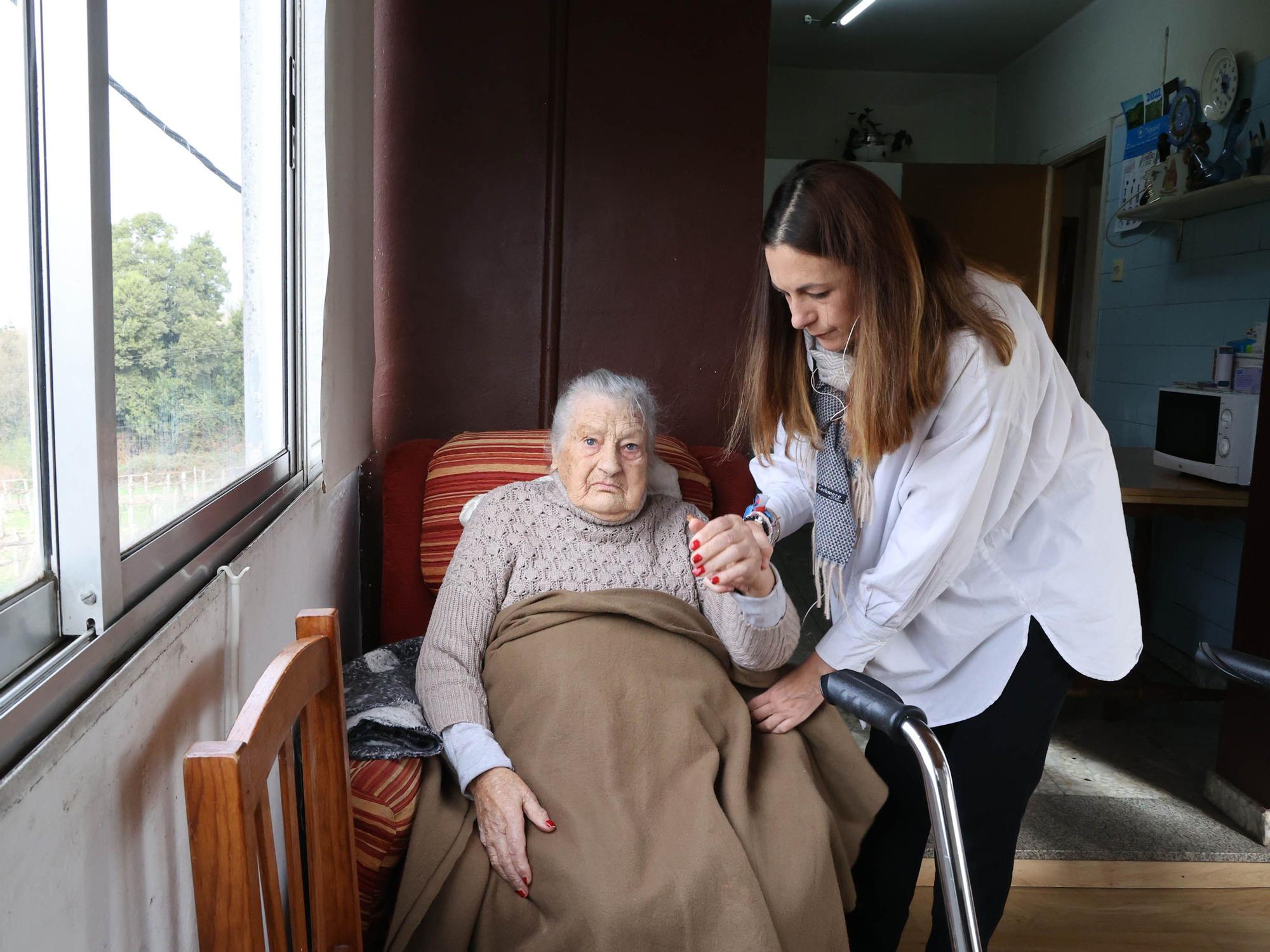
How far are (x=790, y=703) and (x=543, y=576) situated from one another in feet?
1.50

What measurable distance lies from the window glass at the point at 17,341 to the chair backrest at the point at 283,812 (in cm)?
21

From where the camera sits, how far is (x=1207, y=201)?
3.46 m

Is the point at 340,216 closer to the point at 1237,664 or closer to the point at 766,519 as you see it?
the point at 766,519

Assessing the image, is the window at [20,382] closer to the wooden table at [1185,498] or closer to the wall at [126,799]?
the wall at [126,799]

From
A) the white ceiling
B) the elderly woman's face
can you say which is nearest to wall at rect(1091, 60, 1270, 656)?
the white ceiling

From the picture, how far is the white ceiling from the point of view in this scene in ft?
16.0

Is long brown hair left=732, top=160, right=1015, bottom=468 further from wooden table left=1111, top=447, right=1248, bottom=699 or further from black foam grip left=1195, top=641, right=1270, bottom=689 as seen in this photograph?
wooden table left=1111, top=447, right=1248, bottom=699

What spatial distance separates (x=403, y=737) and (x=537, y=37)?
1.72m

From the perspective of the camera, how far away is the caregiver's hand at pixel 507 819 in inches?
52.3

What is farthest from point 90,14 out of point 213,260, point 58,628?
point 213,260

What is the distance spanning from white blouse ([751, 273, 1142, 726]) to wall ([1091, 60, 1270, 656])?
2369 millimetres

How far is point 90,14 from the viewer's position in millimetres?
829

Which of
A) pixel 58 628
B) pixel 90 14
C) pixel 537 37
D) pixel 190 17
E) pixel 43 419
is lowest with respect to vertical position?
pixel 58 628

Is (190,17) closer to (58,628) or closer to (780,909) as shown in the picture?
(58,628)
